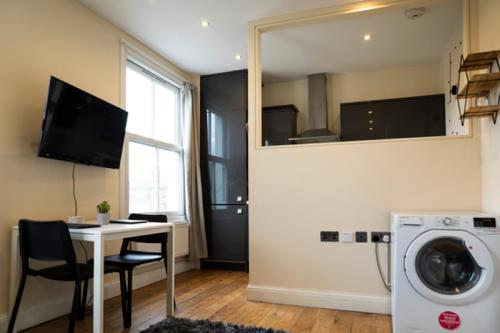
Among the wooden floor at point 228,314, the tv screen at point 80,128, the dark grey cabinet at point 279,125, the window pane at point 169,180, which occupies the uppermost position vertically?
the dark grey cabinet at point 279,125

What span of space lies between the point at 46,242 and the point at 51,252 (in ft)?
0.22

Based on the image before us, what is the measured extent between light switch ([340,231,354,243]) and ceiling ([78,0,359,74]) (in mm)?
1986

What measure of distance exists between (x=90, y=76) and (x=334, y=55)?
2.78 meters

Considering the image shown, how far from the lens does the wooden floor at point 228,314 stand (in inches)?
92.8

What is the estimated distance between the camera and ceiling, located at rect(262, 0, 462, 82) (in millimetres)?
3262

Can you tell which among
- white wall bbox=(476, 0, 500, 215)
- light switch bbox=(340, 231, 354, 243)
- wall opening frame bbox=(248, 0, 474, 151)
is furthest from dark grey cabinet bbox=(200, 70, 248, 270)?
white wall bbox=(476, 0, 500, 215)

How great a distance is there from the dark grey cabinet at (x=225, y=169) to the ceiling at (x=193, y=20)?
1.79 ft

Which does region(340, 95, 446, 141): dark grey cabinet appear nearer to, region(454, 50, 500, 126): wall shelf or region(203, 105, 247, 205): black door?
region(203, 105, 247, 205): black door

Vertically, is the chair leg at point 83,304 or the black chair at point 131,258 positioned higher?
the black chair at point 131,258

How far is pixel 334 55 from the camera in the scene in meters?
4.13

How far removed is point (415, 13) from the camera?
3.13m

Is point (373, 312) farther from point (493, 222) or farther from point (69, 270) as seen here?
point (69, 270)

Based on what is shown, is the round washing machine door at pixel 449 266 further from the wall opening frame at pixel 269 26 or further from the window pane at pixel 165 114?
the window pane at pixel 165 114

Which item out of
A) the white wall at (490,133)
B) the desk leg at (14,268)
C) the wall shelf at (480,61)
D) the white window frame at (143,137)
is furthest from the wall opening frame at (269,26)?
the desk leg at (14,268)
